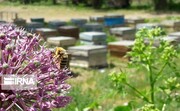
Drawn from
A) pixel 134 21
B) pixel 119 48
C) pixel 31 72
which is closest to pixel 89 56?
pixel 119 48

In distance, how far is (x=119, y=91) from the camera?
187 inches

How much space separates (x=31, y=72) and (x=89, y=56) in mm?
15542

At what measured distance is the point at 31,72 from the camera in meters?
2.40

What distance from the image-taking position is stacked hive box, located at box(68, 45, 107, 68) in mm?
17953

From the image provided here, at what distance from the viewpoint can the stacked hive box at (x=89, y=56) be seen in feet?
58.9

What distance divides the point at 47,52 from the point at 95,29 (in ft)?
79.0

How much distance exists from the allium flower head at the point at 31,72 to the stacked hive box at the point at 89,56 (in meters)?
15.3

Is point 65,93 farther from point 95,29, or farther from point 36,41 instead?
point 95,29

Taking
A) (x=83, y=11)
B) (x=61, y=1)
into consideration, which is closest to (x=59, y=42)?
(x=83, y=11)

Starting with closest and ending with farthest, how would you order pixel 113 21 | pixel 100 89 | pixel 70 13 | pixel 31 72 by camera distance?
pixel 31 72 < pixel 100 89 < pixel 113 21 < pixel 70 13

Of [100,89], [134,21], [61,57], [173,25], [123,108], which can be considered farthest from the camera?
[134,21]

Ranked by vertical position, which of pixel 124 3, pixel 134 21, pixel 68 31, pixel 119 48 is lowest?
pixel 124 3

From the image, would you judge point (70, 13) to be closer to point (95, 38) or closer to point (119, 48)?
point (95, 38)

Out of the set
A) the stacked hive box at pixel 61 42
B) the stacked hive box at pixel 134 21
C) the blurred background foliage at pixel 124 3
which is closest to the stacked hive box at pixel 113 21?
the stacked hive box at pixel 134 21
